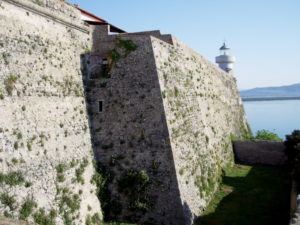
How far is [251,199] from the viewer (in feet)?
59.6

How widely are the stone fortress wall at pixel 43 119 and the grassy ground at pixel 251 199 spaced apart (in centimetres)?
635

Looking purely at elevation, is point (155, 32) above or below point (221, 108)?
above

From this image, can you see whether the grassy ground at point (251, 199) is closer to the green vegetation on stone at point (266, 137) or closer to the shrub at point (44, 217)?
the shrub at point (44, 217)

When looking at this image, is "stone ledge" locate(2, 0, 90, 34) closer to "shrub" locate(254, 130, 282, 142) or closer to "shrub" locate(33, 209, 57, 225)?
"shrub" locate(33, 209, 57, 225)

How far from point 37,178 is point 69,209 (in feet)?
6.59

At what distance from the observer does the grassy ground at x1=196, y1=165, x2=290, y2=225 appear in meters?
15.4

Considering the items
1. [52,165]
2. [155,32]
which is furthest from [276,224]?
[155,32]

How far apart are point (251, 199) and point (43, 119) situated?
12.4 m

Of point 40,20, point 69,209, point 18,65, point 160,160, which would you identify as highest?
point 40,20

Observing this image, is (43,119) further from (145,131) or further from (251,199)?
(251,199)

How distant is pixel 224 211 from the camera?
53.6 ft

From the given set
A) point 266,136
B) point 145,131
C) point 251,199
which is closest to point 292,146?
point 251,199

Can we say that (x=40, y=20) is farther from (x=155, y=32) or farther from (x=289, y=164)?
(x=289, y=164)

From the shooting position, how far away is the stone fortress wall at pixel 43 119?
10.8 meters
